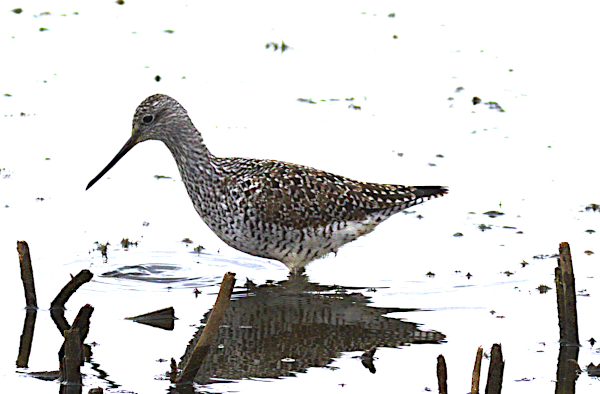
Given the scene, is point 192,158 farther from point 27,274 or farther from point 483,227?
point 483,227

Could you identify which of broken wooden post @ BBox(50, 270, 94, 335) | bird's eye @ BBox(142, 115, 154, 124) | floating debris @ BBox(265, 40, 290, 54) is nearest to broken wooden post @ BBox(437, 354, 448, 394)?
broken wooden post @ BBox(50, 270, 94, 335)

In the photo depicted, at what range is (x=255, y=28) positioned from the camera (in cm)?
1977

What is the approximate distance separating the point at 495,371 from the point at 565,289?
1.46 m

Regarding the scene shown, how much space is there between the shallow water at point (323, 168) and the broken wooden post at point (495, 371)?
1345mm

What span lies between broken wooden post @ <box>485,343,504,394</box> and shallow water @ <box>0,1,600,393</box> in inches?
53.0

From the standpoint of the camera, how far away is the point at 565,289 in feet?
27.2

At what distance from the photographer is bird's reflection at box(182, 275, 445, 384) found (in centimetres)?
895

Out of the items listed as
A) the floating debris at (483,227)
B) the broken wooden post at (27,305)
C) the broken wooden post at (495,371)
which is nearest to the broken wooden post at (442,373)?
the broken wooden post at (495,371)

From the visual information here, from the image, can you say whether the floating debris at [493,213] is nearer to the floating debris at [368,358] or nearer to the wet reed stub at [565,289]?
the wet reed stub at [565,289]

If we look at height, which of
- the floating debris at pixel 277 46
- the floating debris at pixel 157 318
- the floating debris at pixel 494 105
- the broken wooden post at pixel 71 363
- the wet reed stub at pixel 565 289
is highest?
the floating debris at pixel 277 46

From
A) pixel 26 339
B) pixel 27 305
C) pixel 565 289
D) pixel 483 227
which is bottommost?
pixel 26 339

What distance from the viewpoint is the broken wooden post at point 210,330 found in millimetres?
7125

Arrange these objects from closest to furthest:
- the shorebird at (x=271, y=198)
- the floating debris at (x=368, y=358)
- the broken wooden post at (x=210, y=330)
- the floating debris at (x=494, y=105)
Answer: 1. the broken wooden post at (x=210, y=330)
2. the floating debris at (x=368, y=358)
3. the shorebird at (x=271, y=198)
4. the floating debris at (x=494, y=105)

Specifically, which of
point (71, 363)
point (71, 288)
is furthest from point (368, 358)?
point (71, 363)
